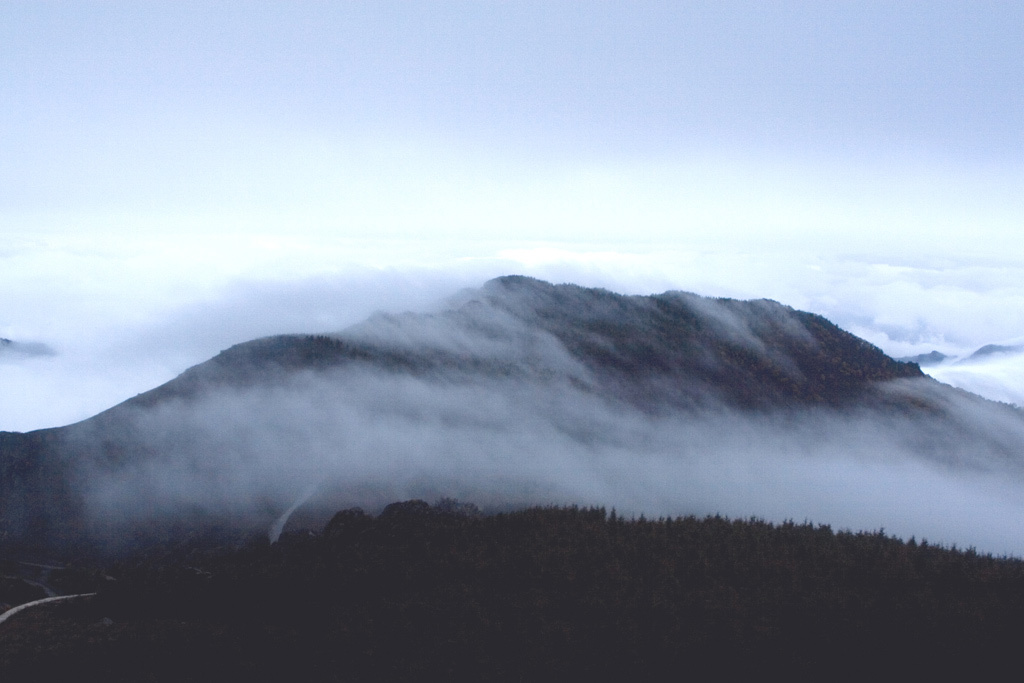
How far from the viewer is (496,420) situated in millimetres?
81625

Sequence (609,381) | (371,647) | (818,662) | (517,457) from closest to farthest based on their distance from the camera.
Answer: (818,662) → (371,647) → (517,457) → (609,381)

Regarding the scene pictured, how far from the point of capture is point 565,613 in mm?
18703

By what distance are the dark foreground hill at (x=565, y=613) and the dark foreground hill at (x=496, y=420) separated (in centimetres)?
2899

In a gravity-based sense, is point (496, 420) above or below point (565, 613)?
above

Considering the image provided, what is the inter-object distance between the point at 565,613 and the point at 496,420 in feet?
207

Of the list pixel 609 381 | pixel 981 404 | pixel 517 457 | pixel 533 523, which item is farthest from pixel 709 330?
pixel 533 523

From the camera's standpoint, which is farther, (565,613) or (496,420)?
(496,420)

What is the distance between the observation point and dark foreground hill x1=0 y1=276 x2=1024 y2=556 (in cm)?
6119

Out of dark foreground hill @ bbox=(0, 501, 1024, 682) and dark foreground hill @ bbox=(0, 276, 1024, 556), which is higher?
dark foreground hill @ bbox=(0, 276, 1024, 556)

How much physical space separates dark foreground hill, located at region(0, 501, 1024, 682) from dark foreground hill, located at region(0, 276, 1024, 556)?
29.0 meters

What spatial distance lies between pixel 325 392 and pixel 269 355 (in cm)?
1135

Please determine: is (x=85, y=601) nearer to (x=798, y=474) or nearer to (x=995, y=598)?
(x=995, y=598)

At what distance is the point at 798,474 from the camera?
295ft

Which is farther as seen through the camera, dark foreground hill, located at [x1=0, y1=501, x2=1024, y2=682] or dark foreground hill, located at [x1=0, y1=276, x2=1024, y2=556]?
dark foreground hill, located at [x1=0, y1=276, x2=1024, y2=556]
